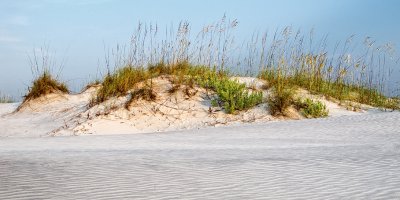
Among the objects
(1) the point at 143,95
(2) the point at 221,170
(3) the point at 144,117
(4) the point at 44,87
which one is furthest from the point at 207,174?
(4) the point at 44,87

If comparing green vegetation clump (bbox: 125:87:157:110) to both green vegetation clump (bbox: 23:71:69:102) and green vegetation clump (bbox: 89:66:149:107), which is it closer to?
green vegetation clump (bbox: 89:66:149:107)

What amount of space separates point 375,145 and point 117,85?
4367 millimetres

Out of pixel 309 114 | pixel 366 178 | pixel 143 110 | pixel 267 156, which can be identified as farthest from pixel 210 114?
pixel 366 178

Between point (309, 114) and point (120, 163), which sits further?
point (309, 114)

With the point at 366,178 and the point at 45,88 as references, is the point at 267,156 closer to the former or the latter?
the point at 366,178

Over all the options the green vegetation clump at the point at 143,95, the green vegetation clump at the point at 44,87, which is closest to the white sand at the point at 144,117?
the green vegetation clump at the point at 143,95

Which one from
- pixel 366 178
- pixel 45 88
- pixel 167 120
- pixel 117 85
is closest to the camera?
pixel 366 178

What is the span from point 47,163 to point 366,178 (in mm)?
1092

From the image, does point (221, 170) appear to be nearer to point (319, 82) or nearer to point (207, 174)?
point (207, 174)

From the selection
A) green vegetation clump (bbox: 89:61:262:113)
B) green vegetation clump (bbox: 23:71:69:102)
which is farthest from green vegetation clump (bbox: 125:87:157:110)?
green vegetation clump (bbox: 23:71:69:102)

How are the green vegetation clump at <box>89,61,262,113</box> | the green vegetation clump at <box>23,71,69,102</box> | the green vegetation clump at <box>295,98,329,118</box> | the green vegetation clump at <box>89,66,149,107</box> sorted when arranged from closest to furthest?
the green vegetation clump at <box>295,98,329,118</box> → the green vegetation clump at <box>89,61,262,113</box> → the green vegetation clump at <box>89,66,149,107</box> → the green vegetation clump at <box>23,71,69,102</box>

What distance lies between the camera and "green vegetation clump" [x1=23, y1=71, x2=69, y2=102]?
7.62 meters

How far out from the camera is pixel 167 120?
5836mm

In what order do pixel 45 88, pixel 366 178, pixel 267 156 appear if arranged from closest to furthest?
pixel 366 178
pixel 267 156
pixel 45 88
